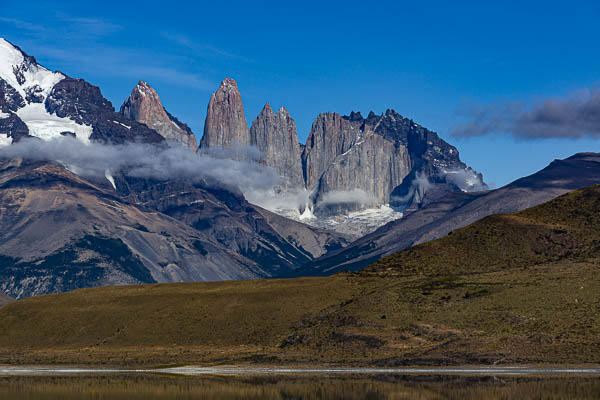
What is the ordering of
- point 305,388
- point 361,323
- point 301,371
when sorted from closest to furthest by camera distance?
point 305,388 → point 301,371 → point 361,323

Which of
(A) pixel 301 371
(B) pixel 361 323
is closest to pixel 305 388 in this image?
(A) pixel 301 371

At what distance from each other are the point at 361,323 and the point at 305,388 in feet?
202

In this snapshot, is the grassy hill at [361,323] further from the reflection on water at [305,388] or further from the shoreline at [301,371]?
the reflection on water at [305,388]

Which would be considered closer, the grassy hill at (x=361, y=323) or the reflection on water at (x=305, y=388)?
the reflection on water at (x=305, y=388)

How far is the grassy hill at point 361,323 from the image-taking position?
139m

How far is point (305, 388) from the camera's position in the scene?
333 feet

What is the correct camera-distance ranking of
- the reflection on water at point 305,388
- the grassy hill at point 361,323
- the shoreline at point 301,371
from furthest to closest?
1. the grassy hill at point 361,323
2. the shoreline at point 301,371
3. the reflection on water at point 305,388

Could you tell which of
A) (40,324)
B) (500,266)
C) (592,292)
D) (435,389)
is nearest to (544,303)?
(592,292)

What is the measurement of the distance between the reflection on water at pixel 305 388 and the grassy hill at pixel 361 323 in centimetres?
2574

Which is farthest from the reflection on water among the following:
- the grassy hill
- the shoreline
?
the grassy hill

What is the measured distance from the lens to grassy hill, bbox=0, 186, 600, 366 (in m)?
139

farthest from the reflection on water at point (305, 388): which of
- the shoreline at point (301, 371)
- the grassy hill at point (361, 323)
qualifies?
the grassy hill at point (361, 323)

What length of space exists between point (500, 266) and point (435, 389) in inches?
4082

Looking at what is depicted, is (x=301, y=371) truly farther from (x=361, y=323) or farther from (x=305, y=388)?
(x=361, y=323)
